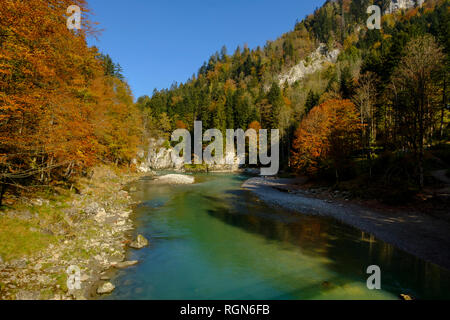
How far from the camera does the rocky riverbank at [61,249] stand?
6849 mm

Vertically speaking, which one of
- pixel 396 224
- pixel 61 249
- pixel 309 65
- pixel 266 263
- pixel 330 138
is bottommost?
pixel 266 263

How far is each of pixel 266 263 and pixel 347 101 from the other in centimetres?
3103

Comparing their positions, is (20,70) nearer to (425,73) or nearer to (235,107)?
(425,73)

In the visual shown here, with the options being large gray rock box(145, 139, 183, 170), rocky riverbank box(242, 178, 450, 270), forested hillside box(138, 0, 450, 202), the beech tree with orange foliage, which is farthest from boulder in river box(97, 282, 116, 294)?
large gray rock box(145, 139, 183, 170)

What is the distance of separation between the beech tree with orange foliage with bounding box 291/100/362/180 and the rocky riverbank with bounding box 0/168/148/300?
22985mm

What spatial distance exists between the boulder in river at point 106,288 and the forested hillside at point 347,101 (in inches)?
805

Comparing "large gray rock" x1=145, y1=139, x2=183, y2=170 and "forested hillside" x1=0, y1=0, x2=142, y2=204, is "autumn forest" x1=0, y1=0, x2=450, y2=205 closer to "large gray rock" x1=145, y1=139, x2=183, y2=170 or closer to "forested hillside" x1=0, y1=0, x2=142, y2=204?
"forested hillside" x1=0, y1=0, x2=142, y2=204

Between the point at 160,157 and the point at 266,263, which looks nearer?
the point at 266,263

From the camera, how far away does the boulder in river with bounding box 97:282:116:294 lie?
7195 millimetres

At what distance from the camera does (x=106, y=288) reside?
23.9 feet

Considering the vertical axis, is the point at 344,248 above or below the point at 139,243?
below

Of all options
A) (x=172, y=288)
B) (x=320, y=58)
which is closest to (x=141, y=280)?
(x=172, y=288)

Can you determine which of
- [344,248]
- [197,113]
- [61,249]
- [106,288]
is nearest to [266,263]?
[344,248]

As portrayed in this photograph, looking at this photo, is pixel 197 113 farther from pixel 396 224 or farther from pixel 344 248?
pixel 344 248
